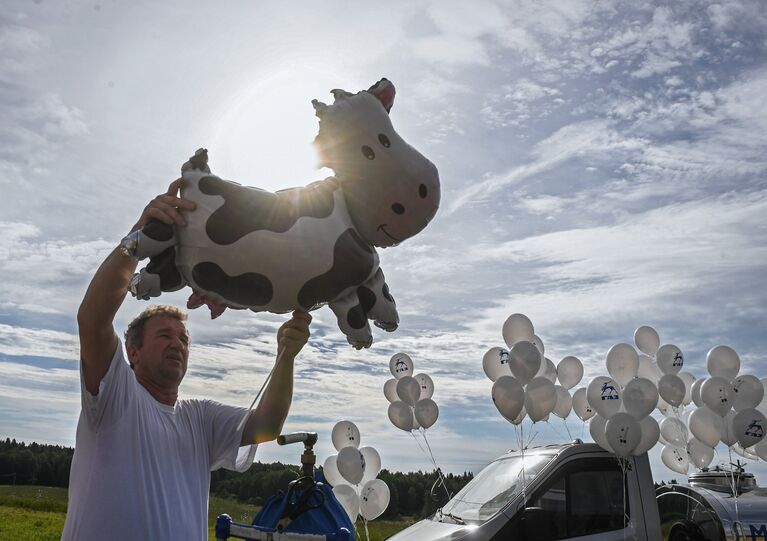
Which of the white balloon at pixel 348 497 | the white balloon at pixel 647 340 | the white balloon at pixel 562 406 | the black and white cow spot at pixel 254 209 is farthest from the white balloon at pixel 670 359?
the black and white cow spot at pixel 254 209

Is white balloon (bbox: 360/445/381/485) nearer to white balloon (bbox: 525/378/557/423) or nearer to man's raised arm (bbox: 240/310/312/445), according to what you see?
white balloon (bbox: 525/378/557/423)

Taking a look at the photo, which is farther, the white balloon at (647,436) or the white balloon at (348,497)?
the white balloon at (348,497)

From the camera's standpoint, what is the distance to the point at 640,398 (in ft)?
16.1

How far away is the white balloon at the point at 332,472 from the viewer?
6191 mm

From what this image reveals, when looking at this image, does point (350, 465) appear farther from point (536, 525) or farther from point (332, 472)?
point (536, 525)

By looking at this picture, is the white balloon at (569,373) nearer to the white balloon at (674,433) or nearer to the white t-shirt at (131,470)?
the white balloon at (674,433)

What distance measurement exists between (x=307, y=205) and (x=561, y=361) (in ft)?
15.9

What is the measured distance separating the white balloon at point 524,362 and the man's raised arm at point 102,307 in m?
3.89

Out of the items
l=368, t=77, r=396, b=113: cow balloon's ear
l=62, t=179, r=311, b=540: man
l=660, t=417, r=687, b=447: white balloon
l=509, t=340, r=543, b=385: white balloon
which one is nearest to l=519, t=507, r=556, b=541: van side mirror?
l=509, t=340, r=543, b=385: white balloon

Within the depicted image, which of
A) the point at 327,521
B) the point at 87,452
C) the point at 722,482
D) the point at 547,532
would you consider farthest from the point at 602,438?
the point at 87,452

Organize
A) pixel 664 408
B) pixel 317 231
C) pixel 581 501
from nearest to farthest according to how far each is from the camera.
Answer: pixel 317 231, pixel 581 501, pixel 664 408

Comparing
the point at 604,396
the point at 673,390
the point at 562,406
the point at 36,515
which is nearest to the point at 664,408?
the point at 673,390

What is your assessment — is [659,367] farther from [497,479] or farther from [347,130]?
[347,130]

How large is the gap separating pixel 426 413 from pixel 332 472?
1.13 metres
